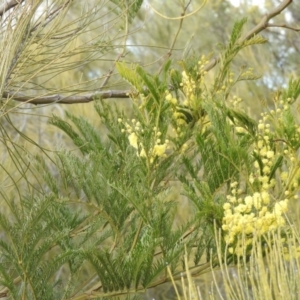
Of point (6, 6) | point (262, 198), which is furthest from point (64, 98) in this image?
point (262, 198)

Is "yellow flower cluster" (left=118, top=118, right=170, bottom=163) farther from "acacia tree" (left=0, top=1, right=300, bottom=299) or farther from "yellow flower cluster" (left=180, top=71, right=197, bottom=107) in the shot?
"yellow flower cluster" (left=180, top=71, right=197, bottom=107)

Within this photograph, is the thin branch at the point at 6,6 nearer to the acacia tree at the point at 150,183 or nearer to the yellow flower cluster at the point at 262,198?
the acacia tree at the point at 150,183

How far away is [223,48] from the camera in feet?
4.50

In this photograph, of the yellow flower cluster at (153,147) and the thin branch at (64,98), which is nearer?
the yellow flower cluster at (153,147)

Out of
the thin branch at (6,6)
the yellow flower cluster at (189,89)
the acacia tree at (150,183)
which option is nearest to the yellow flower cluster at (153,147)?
the acacia tree at (150,183)

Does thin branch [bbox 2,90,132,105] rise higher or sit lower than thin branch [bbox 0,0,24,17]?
lower

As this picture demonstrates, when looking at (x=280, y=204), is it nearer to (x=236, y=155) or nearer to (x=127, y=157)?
(x=236, y=155)

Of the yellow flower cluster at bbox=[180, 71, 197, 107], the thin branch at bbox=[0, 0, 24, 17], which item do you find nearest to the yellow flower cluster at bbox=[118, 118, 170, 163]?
the yellow flower cluster at bbox=[180, 71, 197, 107]

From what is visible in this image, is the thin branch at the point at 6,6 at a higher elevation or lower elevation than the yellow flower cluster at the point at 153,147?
higher

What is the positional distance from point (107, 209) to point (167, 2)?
2897 millimetres

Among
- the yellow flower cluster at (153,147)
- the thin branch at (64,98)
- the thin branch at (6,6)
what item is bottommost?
the yellow flower cluster at (153,147)

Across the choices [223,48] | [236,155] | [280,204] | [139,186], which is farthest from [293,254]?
[223,48]

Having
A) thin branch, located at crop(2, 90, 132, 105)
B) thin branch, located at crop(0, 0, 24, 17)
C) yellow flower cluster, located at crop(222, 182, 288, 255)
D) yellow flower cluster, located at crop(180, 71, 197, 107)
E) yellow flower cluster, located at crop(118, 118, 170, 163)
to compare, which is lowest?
yellow flower cluster, located at crop(222, 182, 288, 255)

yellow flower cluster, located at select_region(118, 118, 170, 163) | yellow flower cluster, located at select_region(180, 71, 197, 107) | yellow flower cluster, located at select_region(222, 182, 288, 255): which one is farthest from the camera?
yellow flower cluster, located at select_region(180, 71, 197, 107)
